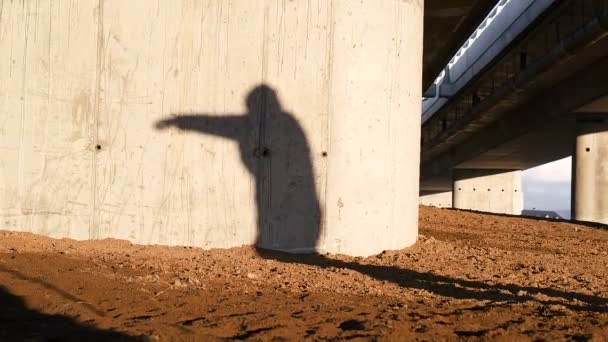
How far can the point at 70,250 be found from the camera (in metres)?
9.36

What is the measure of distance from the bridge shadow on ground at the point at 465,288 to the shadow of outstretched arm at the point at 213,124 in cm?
198

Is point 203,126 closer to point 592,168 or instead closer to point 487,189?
point 592,168

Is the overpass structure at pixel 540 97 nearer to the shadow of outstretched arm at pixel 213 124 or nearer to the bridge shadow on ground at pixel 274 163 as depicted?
the bridge shadow on ground at pixel 274 163

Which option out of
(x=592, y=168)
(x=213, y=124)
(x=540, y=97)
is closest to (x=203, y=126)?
(x=213, y=124)

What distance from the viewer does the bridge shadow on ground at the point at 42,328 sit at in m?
4.94

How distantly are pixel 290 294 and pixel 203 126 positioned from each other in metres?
3.88

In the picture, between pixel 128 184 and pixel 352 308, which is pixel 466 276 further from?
pixel 128 184

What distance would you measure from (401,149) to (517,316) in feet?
16.9

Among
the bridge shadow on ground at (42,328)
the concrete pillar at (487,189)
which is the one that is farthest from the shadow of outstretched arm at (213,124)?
the concrete pillar at (487,189)

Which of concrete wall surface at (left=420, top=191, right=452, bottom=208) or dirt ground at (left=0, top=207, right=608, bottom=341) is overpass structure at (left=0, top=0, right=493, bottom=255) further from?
concrete wall surface at (left=420, top=191, right=452, bottom=208)

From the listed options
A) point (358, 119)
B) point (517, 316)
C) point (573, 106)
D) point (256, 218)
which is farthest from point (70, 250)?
point (573, 106)

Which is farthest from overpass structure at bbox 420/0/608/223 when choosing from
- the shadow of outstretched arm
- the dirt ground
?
the shadow of outstretched arm

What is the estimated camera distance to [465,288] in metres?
7.54

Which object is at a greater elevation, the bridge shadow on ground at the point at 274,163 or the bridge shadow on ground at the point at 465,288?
the bridge shadow on ground at the point at 274,163
